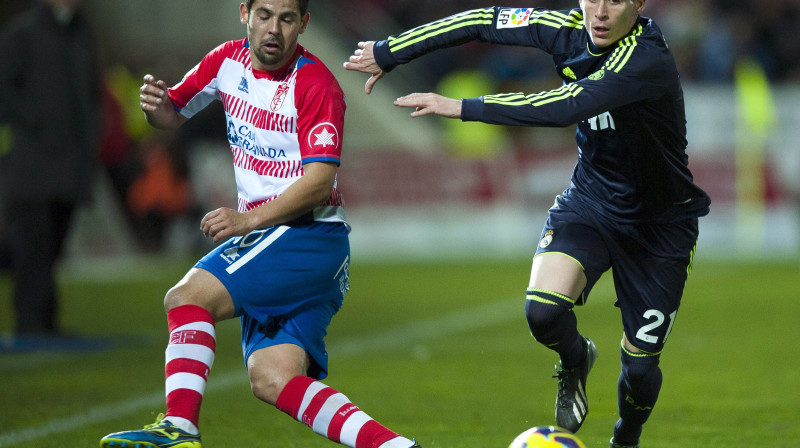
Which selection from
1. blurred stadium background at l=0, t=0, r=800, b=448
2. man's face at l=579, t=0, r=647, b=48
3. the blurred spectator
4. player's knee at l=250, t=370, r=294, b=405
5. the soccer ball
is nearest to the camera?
the soccer ball

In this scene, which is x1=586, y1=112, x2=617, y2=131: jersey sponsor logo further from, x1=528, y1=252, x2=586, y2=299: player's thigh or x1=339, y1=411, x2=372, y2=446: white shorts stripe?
x1=339, y1=411, x2=372, y2=446: white shorts stripe

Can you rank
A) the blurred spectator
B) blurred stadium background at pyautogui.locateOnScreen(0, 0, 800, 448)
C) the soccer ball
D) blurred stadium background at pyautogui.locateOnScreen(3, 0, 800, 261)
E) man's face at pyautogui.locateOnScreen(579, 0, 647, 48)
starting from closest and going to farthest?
the soccer ball < man's face at pyautogui.locateOnScreen(579, 0, 647, 48) < blurred stadium background at pyautogui.locateOnScreen(0, 0, 800, 448) < the blurred spectator < blurred stadium background at pyautogui.locateOnScreen(3, 0, 800, 261)

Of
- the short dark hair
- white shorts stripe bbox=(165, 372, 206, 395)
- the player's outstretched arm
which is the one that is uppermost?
the short dark hair

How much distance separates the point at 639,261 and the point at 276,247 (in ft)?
5.41

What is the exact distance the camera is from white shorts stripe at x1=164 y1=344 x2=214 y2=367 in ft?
14.1

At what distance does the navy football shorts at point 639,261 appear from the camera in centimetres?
498

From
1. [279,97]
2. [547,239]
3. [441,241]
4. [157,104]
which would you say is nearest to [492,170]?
[441,241]

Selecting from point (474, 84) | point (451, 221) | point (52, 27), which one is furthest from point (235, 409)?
point (474, 84)

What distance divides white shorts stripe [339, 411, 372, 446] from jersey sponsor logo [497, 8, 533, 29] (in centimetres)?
Answer: 190

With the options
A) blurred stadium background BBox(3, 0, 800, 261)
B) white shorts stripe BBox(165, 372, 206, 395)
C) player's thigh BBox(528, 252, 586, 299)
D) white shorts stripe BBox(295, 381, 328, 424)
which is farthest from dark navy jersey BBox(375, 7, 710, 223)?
blurred stadium background BBox(3, 0, 800, 261)

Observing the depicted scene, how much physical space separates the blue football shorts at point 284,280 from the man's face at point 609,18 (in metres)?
1.36

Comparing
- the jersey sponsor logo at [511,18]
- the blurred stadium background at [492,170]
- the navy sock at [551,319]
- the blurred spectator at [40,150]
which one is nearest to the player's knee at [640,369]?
the navy sock at [551,319]

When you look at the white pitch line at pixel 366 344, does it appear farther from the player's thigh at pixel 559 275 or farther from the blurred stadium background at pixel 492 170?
the blurred stadium background at pixel 492 170

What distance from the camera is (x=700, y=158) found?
18.0m
